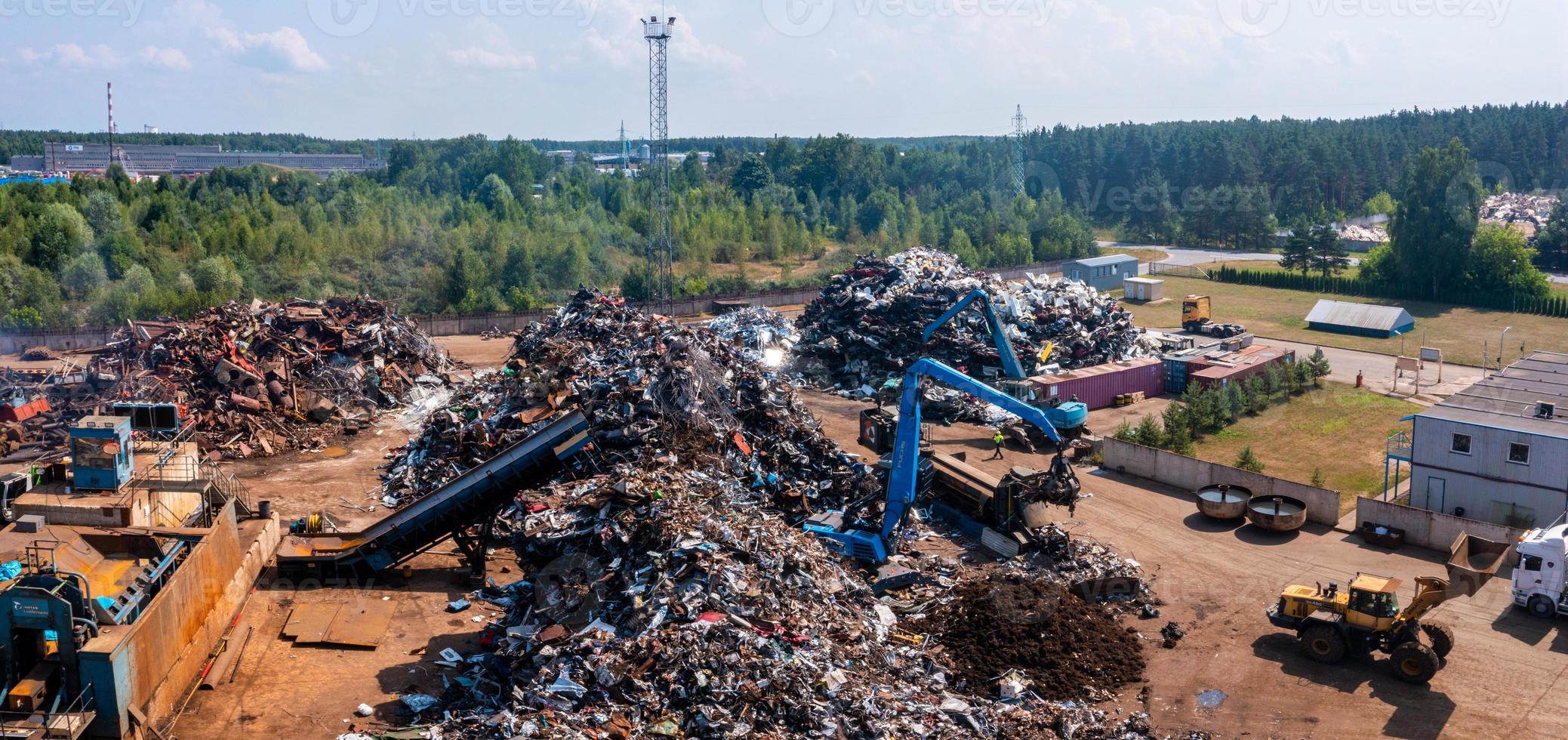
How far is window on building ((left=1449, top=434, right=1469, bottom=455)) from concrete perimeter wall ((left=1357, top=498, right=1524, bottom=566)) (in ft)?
5.35

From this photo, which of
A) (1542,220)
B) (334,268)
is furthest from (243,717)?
(1542,220)

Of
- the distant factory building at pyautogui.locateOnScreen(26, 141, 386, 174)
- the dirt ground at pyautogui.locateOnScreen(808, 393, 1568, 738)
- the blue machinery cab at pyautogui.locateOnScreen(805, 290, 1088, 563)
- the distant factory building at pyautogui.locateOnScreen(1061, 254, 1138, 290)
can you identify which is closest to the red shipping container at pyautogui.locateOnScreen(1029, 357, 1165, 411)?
the dirt ground at pyautogui.locateOnScreen(808, 393, 1568, 738)

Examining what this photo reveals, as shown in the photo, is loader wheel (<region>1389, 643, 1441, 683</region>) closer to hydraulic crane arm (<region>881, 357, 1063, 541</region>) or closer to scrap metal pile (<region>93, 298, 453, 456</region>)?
hydraulic crane arm (<region>881, 357, 1063, 541</region>)

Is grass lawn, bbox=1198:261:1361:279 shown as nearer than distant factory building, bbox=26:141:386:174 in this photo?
Yes

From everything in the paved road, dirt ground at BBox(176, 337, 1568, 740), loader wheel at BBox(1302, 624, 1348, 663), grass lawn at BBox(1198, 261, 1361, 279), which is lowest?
dirt ground at BBox(176, 337, 1568, 740)

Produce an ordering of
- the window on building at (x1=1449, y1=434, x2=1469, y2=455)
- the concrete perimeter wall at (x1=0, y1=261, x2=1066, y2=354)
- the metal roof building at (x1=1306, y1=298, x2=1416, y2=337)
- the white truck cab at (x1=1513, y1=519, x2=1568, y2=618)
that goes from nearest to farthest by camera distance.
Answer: the white truck cab at (x1=1513, y1=519, x2=1568, y2=618) < the window on building at (x1=1449, y1=434, x2=1469, y2=455) < the concrete perimeter wall at (x1=0, y1=261, x2=1066, y2=354) < the metal roof building at (x1=1306, y1=298, x2=1416, y2=337)

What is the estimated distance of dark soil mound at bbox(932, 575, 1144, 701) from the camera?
1719 centimetres

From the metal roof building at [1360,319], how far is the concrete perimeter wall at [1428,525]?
28.4m

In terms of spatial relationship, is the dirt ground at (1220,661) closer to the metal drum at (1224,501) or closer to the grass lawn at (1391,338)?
the metal drum at (1224,501)

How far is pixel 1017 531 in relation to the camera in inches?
882

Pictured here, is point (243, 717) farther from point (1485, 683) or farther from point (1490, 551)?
point (1490, 551)

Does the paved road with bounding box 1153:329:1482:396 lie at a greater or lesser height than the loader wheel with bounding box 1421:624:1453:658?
greater

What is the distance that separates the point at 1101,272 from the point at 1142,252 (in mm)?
19935

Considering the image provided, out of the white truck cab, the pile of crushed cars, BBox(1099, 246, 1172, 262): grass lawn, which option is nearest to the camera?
the pile of crushed cars
